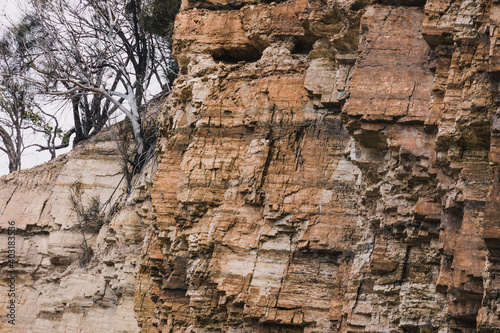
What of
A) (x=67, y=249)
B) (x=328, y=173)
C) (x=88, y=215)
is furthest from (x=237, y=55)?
(x=67, y=249)

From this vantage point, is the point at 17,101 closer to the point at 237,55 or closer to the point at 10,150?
the point at 10,150

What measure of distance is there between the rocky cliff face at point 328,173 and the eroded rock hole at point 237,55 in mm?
27

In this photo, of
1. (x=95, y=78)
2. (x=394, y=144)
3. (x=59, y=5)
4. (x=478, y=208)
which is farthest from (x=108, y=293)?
(x=478, y=208)

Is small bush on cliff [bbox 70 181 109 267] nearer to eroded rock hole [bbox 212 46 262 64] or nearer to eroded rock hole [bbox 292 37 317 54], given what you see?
eroded rock hole [bbox 212 46 262 64]

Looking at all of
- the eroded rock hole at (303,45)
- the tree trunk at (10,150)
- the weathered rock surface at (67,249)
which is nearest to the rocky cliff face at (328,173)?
the eroded rock hole at (303,45)

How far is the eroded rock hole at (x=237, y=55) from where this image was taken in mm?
13852

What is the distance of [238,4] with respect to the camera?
14.0m

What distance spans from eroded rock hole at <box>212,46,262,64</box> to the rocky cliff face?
0.09ft

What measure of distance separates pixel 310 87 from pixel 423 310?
169 inches

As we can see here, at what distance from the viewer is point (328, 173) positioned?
11617 mm

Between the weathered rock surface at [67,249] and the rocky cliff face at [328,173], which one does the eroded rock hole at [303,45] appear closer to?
the rocky cliff face at [328,173]

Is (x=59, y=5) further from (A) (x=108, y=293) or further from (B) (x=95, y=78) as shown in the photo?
(A) (x=108, y=293)

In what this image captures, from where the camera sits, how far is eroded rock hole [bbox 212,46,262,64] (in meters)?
13.9

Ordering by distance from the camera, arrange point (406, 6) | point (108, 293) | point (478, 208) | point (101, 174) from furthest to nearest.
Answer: point (101, 174) → point (108, 293) → point (406, 6) → point (478, 208)
